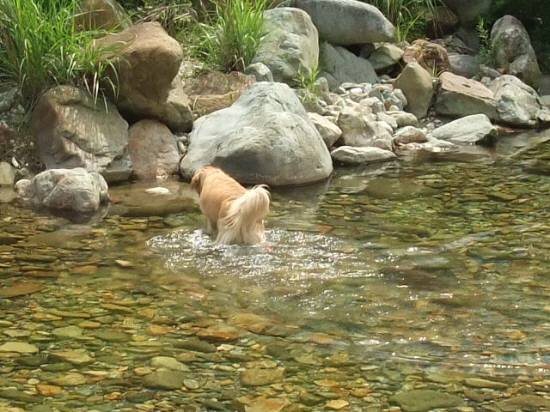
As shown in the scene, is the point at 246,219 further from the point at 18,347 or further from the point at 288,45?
the point at 288,45

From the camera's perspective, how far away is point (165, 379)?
3609mm

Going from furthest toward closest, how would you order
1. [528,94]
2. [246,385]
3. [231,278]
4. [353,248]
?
[528,94] < [353,248] < [231,278] < [246,385]

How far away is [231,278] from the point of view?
5.06m

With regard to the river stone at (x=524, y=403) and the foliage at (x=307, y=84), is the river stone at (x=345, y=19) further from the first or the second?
the river stone at (x=524, y=403)

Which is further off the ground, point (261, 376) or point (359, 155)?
point (261, 376)

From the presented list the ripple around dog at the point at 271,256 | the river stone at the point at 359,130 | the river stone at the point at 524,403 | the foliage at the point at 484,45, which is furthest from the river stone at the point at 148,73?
the foliage at the point at 484,45

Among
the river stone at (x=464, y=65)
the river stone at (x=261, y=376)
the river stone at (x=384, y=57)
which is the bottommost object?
the river stone at (x=261, y=376)

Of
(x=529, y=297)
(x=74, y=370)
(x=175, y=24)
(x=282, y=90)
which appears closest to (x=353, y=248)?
(x=529, y=297)

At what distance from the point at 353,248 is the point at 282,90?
302 cm

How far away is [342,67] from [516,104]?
89.4 inches

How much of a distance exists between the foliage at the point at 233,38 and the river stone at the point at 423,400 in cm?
666

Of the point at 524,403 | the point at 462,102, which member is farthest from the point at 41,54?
the point at 524,403

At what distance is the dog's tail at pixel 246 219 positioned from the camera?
5.47 metres

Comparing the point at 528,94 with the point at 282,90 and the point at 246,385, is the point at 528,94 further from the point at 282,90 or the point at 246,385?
the point at 246,385
